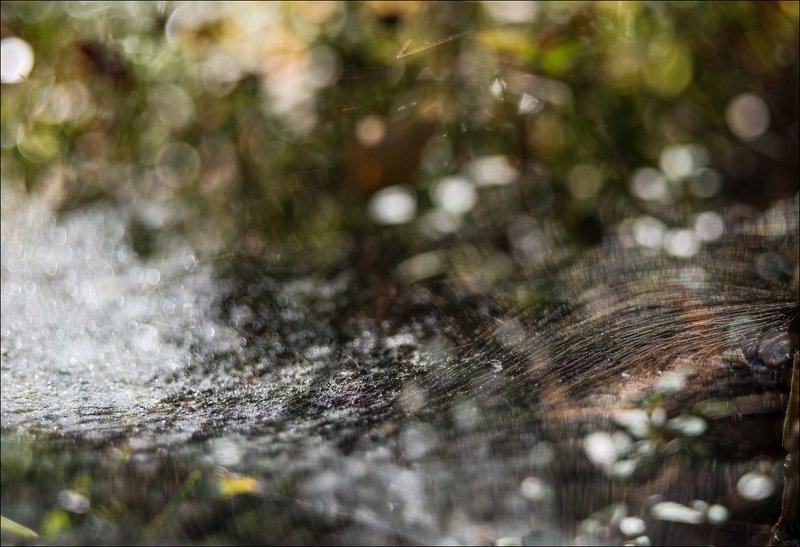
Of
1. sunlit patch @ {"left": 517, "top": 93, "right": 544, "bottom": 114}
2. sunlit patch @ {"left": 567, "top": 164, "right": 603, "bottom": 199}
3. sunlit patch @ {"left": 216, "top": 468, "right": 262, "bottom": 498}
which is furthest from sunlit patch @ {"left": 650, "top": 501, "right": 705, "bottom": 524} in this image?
sunlit patch @ {"left": 517, "top": 93, "right": 544, "bottom": 114}

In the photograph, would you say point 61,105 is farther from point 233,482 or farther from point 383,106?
point 233,482

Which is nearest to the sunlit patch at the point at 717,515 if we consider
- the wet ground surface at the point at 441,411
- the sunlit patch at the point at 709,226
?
the wet ground surface at the point at 441,411

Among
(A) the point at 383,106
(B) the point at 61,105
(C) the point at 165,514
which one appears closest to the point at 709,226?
(A) the point at 383,106

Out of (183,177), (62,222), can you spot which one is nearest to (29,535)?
(62,222)

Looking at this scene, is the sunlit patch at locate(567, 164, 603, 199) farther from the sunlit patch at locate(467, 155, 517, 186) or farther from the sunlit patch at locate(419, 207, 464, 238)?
the sunlit patch at locate(419, 207, 464, 238)

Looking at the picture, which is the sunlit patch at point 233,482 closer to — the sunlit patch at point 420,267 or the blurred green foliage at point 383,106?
the sunlit patch at point 420,267

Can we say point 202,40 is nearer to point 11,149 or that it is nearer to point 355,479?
point 11,149
